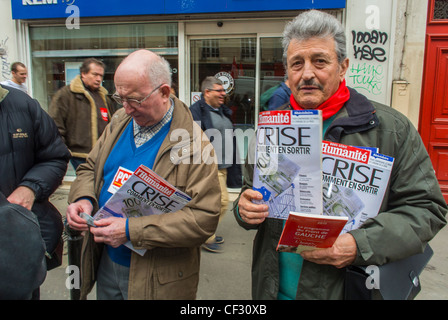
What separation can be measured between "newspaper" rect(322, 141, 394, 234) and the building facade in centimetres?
434

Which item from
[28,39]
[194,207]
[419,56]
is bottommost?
[194,207]

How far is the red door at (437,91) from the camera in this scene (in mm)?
5133

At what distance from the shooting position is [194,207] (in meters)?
1.58

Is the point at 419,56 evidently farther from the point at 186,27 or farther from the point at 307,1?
the point at 186,27

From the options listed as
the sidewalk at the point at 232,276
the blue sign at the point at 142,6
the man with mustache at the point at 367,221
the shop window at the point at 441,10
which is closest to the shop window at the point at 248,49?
the blue sign at the point at 142,6

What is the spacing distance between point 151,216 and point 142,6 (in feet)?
16.2

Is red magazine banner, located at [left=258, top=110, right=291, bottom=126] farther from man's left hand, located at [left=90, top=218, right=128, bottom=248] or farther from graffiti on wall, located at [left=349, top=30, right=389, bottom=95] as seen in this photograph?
graffiti on wall, located at [left=349, top=30, right=389, bottom=95]

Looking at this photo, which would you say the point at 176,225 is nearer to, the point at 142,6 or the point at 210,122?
the point at 210,122

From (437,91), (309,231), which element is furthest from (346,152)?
(437,91)

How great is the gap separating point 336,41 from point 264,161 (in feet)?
1.99

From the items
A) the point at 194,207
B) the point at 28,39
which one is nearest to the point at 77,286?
the point at 194,207

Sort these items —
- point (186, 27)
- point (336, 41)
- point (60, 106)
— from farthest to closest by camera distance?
point (186, 27) → point (60, 106) → point (336, 41)

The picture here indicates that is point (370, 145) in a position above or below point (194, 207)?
above

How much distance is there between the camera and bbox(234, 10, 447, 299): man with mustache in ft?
4.06
